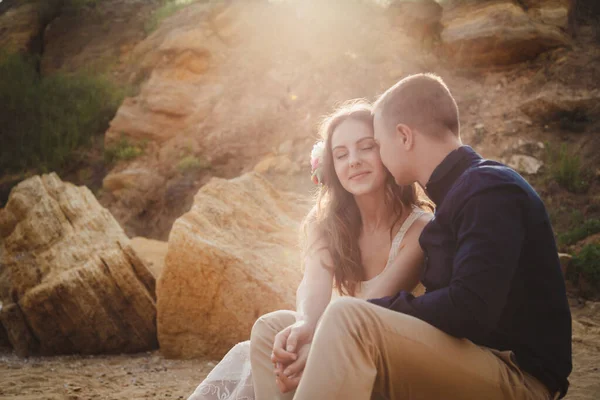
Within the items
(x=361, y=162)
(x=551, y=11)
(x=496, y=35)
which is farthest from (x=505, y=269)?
(x=551, y=11)

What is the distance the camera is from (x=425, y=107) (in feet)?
6.62

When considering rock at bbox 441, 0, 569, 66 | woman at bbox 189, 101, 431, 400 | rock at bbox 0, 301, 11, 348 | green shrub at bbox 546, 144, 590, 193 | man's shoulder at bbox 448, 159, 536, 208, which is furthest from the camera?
rock at bbox 441, 0, 569, 66

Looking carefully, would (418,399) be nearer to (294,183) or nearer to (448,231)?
(448,231)

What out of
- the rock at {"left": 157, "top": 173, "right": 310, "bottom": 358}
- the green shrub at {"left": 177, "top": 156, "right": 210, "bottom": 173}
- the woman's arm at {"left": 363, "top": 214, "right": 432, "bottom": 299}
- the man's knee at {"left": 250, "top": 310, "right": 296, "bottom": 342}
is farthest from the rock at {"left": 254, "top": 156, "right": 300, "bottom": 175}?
the man's knee at {"left": 250, "top": 310, "right": 296, "bottom": 342}

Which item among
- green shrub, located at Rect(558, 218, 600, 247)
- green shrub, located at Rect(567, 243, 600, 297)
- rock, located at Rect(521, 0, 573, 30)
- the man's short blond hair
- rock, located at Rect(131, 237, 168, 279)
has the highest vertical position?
rock, located at Rect(521, 0, 573, 30)

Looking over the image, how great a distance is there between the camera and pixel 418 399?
1.77 metres

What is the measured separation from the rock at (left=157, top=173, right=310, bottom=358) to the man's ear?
95.5 inches

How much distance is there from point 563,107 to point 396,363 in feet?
26.4

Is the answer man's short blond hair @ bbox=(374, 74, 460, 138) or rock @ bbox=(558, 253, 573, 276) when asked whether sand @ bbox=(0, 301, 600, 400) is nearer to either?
rock @ bbox=(558, 253, 573, 276)

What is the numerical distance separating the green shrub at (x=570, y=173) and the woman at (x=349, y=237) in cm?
535

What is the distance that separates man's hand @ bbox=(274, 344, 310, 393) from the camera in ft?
6.62

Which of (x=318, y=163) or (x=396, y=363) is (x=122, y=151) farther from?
(x=396, y=363)

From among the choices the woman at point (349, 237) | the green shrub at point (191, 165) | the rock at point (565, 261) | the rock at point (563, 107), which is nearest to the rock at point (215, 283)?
the woman at point (349, 237)

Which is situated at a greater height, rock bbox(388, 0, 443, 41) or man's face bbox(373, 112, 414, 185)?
rock bbox(388, 0, 443, 41)
